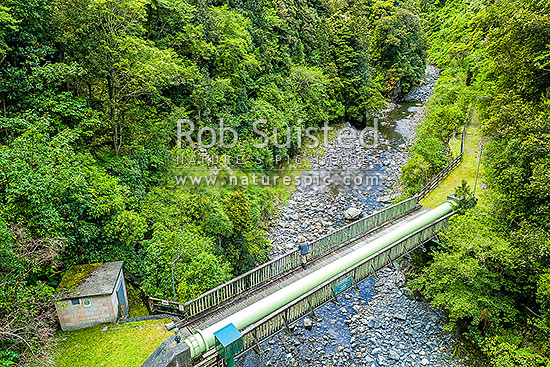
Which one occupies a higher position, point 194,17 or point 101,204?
point 194,17

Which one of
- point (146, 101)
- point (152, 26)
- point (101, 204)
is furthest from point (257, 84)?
point (101, 204)

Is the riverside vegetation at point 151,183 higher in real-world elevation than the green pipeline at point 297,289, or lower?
higher

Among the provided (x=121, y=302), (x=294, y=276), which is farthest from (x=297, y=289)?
(x=121, y=302)

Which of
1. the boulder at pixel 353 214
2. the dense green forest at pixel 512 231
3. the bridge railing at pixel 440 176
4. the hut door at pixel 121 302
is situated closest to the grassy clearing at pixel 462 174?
the bridge railing at pixel 440 176

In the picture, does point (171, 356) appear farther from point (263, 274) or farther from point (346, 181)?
point (346, 181)

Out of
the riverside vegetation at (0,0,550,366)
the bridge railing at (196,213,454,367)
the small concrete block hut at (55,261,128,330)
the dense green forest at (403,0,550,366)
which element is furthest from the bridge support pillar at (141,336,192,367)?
the dense green forest at (403,0,550,366)

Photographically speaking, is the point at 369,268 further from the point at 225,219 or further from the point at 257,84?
the point at 257,84

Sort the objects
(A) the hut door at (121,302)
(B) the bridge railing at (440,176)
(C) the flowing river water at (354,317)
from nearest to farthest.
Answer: (A) the hut door at (121,302) → (C) the flowing river water at (354,317) → (B) the bridge railing at (440,176)

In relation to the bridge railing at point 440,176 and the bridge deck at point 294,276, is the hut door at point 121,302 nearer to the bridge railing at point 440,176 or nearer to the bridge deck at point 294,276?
the bridge deck at point 294,276
